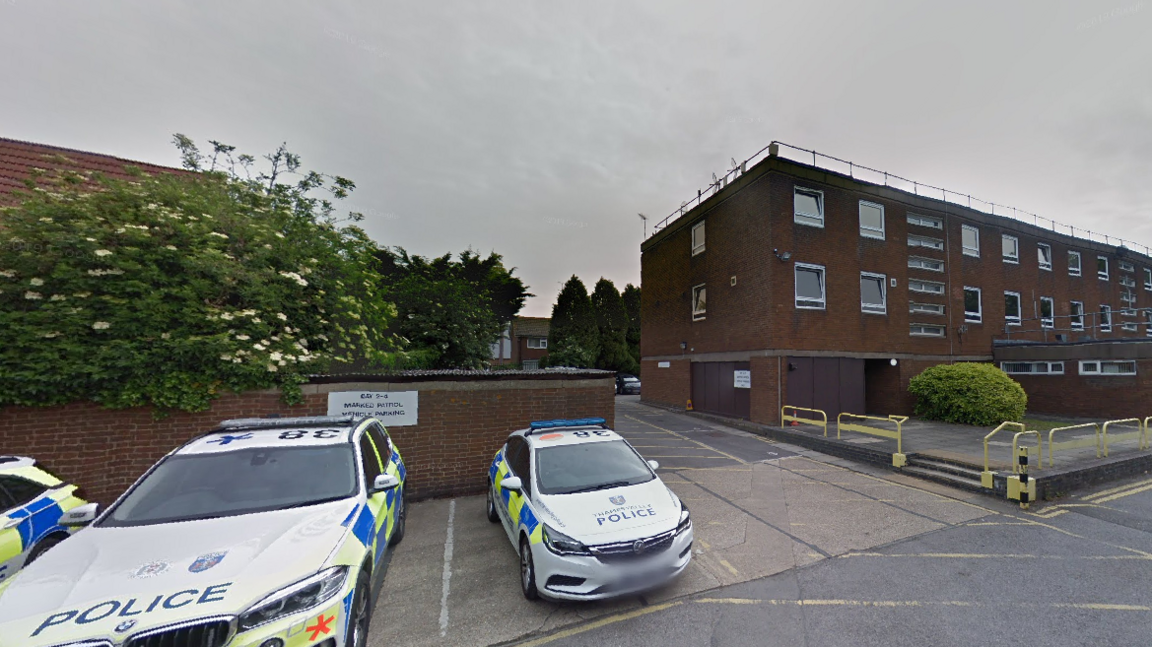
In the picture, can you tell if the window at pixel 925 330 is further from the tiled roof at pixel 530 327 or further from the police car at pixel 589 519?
the tiled roof at pixel 530 327

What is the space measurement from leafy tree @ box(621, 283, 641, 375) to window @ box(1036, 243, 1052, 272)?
81.5ft

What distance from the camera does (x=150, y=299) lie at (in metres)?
6.11

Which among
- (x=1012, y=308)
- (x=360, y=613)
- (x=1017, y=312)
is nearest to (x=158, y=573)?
(x=360, y=613)

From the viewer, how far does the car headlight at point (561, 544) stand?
13.1ft

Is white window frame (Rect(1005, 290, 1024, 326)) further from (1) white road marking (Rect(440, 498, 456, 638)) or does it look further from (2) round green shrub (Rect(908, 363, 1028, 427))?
(1) white road marking (Rect(440, 498, 456, 638))

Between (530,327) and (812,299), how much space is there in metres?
33.2

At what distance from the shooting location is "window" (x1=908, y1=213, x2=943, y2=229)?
58.2 feet

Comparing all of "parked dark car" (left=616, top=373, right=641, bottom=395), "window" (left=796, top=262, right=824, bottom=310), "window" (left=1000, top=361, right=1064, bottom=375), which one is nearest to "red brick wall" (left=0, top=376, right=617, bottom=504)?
"window" (left=796, top=262, right=824, bottom=310)

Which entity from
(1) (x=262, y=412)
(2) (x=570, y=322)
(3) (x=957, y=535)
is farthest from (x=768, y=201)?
(2) (x=570, y=322)

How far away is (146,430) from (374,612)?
5.03 meters

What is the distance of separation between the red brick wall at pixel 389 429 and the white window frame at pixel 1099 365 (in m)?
19.8

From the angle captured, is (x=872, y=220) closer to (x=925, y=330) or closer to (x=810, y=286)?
(x=810, y=286)

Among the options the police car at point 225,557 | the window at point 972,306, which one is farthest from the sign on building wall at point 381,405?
the window at point 972,306

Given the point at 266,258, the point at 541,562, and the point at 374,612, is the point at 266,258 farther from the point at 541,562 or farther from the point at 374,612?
the point at 541,562
